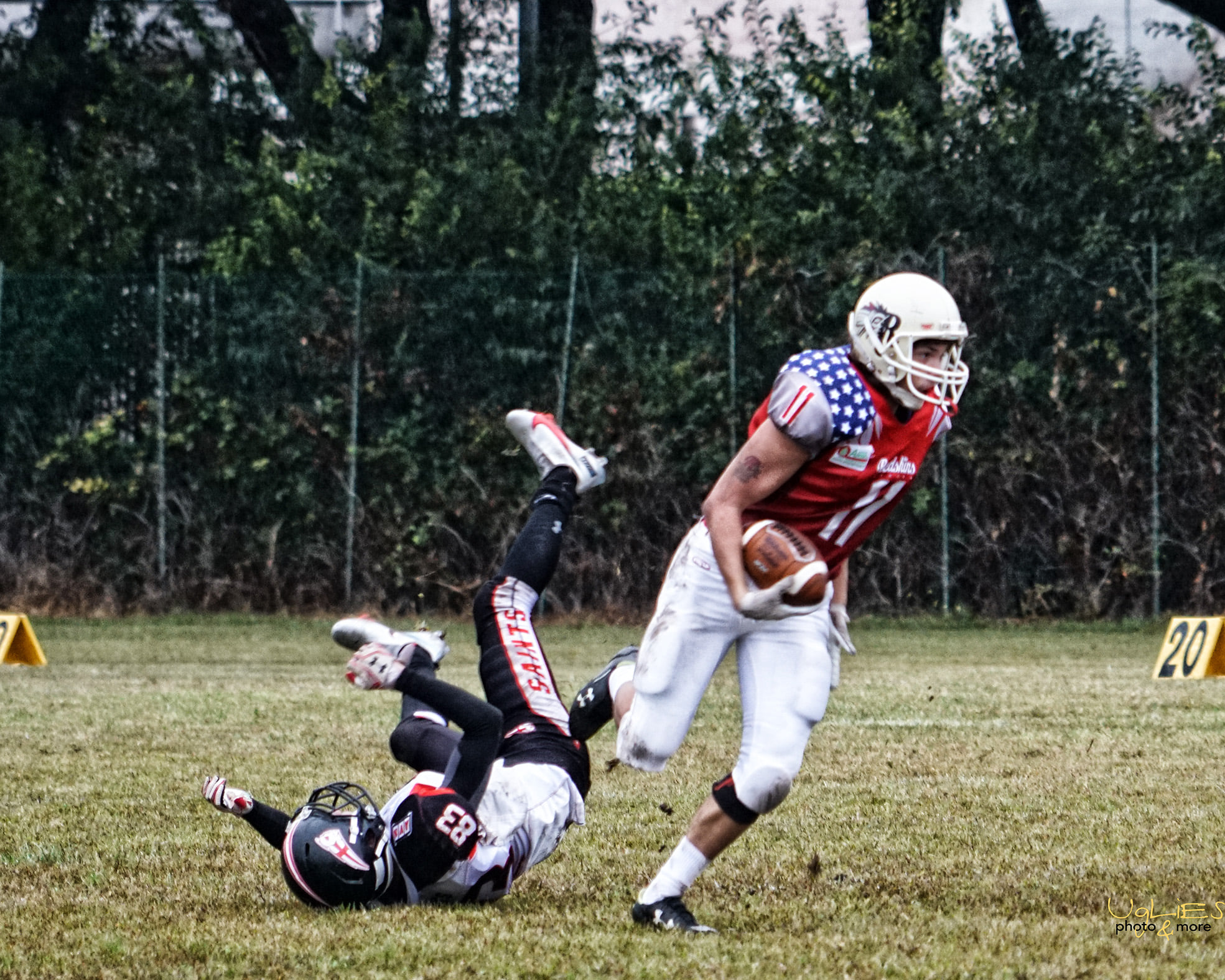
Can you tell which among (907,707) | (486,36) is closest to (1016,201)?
(486,36)

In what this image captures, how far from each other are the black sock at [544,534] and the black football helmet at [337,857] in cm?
119


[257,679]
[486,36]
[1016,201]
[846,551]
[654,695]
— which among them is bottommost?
[257,679]

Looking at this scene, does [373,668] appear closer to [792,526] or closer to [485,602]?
[485,602]

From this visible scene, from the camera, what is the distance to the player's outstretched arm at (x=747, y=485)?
4.70 meters

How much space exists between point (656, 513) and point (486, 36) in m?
6.59

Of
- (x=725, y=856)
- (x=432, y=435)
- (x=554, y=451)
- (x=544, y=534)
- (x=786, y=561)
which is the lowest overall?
(x=725, y=856)

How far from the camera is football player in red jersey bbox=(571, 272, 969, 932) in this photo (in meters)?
4.66

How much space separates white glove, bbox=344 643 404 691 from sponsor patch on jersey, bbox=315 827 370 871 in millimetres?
416

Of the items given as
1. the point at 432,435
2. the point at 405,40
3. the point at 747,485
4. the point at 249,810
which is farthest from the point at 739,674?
the point at 405,40

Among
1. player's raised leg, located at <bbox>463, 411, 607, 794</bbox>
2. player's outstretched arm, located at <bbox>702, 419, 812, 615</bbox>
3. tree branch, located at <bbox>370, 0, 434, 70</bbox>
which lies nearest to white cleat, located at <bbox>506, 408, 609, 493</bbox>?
player's raised leg, located at <bbox>463, 411, 607, 794</bbox>

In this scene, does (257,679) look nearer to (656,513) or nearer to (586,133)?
(656,513)

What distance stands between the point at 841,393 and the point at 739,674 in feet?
2.73

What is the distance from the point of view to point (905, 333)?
15.5 feet

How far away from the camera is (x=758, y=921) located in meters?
4.68
